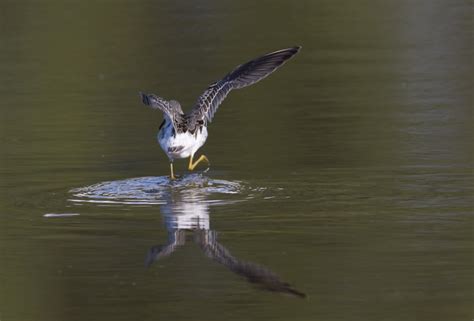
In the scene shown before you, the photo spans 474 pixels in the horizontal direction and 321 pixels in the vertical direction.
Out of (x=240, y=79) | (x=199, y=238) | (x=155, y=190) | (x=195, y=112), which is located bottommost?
(x=199, y=238)

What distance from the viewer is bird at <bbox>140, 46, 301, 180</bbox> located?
12031 millimetres

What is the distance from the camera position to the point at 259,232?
10.0 meters

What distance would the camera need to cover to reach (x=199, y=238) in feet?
32.7

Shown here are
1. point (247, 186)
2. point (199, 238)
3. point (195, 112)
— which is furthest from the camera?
point (195, 112)

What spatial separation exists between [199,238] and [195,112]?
108 inches

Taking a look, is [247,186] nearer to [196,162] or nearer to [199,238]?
[196,162]

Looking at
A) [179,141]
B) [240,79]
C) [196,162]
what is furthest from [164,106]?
[240,79]

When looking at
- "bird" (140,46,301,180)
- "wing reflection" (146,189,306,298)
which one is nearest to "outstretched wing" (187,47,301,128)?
"bird" (140,46,301,180)

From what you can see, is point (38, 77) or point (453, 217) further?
point (38, 77)

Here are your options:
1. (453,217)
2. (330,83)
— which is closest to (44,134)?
(330,83)

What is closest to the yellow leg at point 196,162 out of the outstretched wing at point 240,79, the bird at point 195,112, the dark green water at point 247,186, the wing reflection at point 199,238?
the bird at point 195,112

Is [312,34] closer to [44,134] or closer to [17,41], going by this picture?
[17,41]

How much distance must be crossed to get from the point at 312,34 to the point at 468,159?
1274cm

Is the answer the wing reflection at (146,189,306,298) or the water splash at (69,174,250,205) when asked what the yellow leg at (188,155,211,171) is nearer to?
the water splash at (69,174,250,205)
